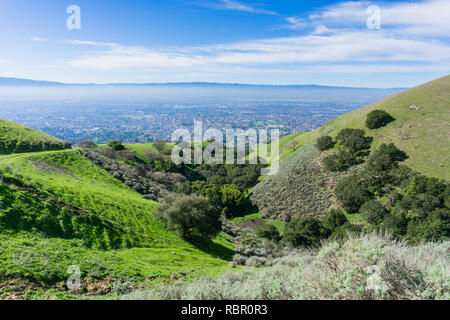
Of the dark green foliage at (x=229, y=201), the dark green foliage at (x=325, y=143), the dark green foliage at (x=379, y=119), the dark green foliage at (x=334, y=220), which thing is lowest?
the dark green foliage at (x=229, y=201)

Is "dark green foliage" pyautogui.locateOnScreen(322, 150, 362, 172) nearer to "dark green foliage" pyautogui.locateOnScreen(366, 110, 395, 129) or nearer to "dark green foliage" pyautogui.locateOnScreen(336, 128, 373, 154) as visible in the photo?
"dark green foliage" pyautogui.locateOnScreen(336, 128, 373, 154)

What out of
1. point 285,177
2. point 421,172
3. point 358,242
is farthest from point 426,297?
point 285,177

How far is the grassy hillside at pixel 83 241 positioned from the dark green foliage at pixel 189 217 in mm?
1056

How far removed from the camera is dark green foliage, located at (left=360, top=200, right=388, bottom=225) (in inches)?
1150

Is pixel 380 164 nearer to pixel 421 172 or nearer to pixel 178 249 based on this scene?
pixel 421 172

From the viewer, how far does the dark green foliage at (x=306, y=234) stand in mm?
27516

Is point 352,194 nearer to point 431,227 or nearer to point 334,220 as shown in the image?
point 334,220

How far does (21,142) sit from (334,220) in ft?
151

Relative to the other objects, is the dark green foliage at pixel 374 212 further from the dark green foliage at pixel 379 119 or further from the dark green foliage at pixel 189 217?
the dark green foliage at pixel 189 217

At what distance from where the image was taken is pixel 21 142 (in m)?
31.9

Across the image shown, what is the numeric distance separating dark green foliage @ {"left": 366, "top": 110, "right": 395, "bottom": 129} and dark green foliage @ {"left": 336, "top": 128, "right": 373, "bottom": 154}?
7.50 ft

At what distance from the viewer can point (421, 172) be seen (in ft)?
105

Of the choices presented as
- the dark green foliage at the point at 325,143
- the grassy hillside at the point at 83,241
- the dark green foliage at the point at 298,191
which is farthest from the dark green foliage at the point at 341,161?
the grassy hillside at the point at 83,241

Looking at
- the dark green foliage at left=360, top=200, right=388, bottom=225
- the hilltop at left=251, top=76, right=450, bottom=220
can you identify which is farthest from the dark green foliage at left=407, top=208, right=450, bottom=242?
the hilltop at left=251, top=76, right=450, bottom=220
